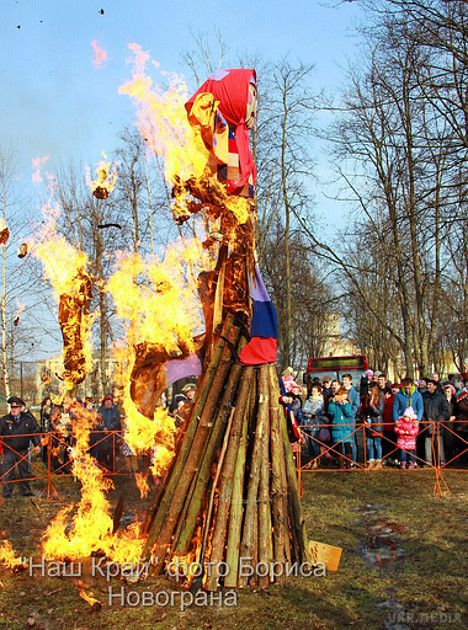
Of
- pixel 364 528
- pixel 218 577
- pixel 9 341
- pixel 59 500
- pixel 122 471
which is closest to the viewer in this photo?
Answer: pixel 218 577

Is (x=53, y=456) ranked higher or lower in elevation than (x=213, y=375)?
lower

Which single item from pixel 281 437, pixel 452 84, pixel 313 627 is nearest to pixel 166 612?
pixel 313 627

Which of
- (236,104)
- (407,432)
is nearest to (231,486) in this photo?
(236,104)

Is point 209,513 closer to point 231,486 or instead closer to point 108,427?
point 231,486

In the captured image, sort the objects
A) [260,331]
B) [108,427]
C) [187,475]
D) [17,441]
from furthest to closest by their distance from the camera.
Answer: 1. [108,427]
2. [17,441]
3. [260,331]
4. [187,475]

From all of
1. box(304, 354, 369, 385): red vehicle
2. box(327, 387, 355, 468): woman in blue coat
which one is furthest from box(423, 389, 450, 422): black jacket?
box(304, 354, 369, 385): red vehicle

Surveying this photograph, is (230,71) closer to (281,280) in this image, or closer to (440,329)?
(281,280)

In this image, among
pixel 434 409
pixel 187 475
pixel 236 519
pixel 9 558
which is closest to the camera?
pixel 236 519

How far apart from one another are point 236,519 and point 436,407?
290 inches

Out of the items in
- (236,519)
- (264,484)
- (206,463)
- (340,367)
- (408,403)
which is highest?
(340,367)

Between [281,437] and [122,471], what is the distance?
7.15m

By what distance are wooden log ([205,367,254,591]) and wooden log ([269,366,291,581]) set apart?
1.07ft

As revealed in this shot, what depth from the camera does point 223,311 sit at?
21.6ft

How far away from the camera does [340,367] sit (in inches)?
831
